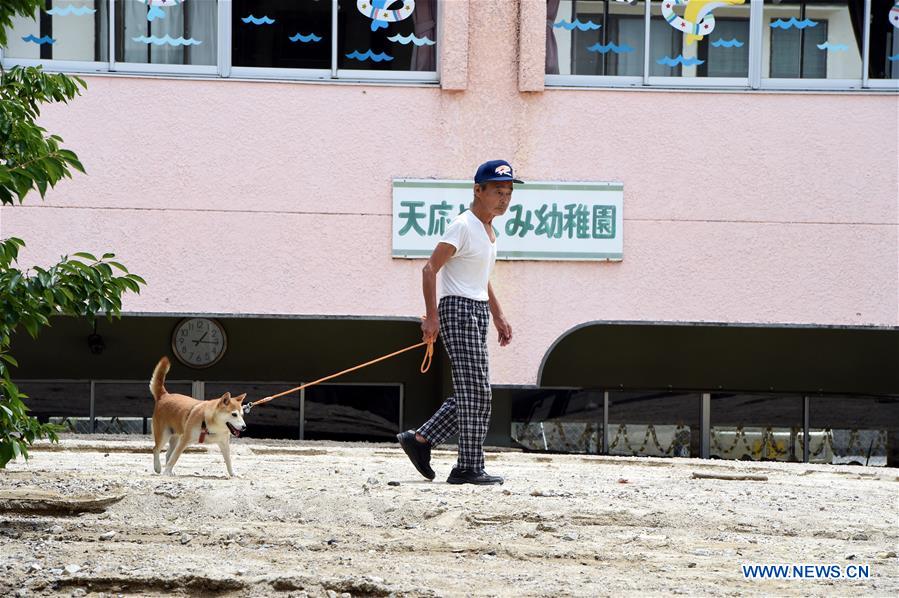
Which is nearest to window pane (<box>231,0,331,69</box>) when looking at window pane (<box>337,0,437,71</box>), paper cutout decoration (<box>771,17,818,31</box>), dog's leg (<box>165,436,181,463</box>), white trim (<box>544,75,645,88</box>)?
window pane (<box>337,0,437,71</box>)

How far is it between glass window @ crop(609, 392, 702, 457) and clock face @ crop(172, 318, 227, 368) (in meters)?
5.40

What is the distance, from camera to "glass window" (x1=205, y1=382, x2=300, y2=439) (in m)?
18.0

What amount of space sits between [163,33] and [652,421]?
840 centimetres

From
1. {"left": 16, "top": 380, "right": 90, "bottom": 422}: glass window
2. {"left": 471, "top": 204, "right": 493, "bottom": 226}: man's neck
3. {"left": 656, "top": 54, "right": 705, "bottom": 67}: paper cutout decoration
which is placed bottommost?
{"left": 16, "top": 380, "right": 90, "bottom": 422}: glass window

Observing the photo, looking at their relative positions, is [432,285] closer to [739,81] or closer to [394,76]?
[394,76]

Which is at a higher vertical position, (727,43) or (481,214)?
(727,43)

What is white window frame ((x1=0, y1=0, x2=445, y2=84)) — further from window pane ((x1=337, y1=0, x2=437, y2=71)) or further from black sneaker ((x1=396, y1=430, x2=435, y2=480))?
black sneaker ((x1=396, y1=430, x2=435, y2=480))

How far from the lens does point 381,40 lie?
14.4m

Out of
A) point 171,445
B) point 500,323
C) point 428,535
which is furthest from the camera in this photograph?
point 171,445

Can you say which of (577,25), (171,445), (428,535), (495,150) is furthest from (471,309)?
(577,25)

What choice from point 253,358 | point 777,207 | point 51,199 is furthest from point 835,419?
point 51,199

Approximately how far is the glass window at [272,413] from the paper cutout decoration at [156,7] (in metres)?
5.42

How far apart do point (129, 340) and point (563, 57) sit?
7.02 meters

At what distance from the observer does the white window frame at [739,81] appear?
47.3ft
